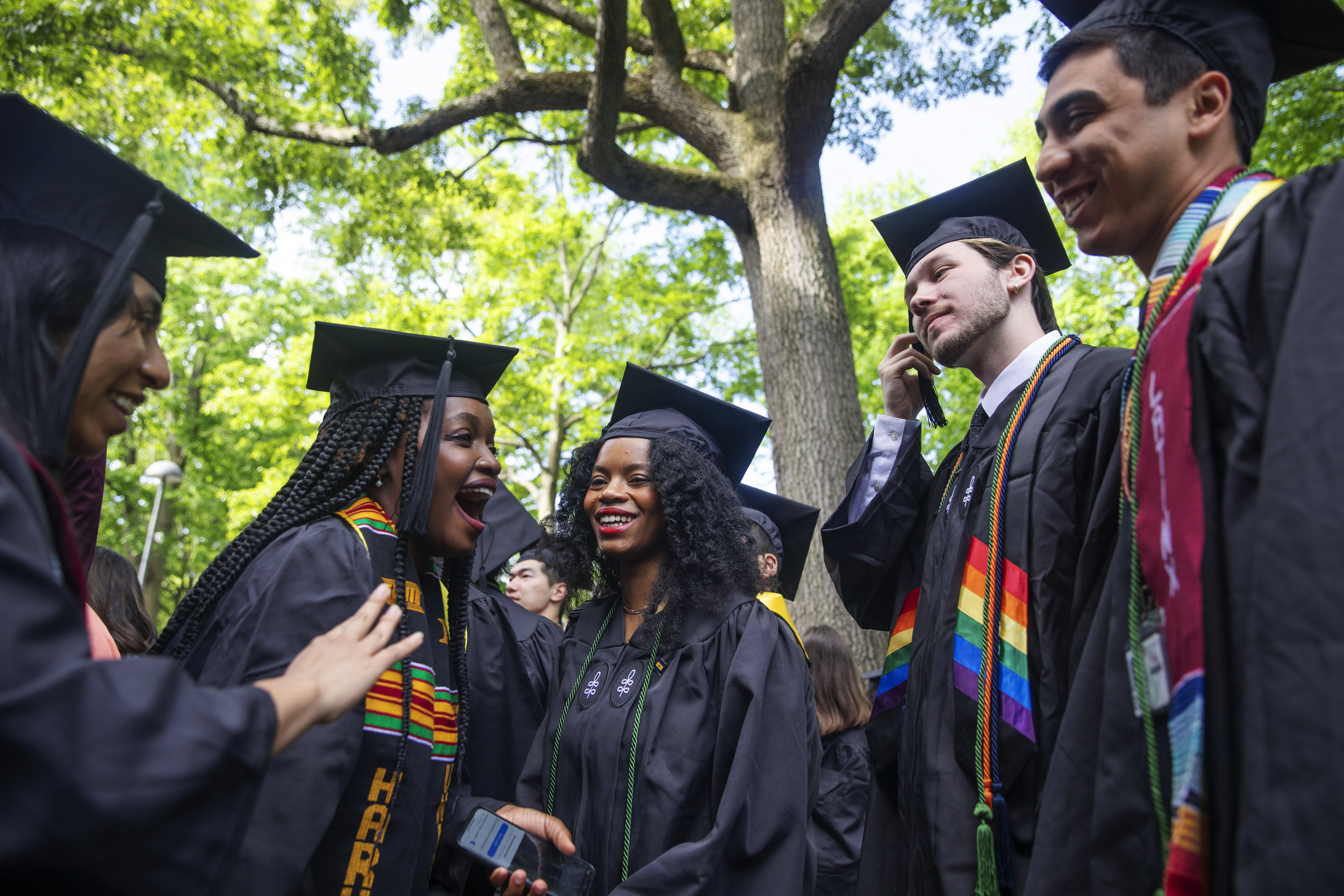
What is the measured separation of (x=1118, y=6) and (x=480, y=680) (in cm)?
295

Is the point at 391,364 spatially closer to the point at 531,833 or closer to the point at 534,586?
the point at 531,833

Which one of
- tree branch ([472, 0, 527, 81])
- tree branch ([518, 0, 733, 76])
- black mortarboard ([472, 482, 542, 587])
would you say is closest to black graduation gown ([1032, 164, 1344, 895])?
black mortarboard ([472, 482, 542, 587])

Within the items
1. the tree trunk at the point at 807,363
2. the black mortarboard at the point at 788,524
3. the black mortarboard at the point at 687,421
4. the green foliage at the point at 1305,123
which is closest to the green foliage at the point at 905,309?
the green foliage at the point at 1305,123

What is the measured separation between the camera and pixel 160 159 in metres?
16.2

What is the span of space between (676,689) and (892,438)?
3.60 ft

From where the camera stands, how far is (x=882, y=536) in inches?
108

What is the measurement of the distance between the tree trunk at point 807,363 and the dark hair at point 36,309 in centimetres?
486

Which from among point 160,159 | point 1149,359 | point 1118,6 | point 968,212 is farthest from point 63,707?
point 160,159

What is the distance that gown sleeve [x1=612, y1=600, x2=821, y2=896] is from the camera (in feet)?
7.97

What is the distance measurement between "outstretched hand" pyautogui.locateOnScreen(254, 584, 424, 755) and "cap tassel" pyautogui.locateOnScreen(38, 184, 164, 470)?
0.51 metres

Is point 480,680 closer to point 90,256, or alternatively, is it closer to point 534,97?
point 90,256

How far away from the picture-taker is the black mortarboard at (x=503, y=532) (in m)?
5.52

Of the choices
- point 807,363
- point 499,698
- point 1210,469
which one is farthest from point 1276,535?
point 807,363

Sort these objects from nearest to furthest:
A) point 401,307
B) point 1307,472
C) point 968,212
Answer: point 1307,472 < point 968,212 < point 401,307
